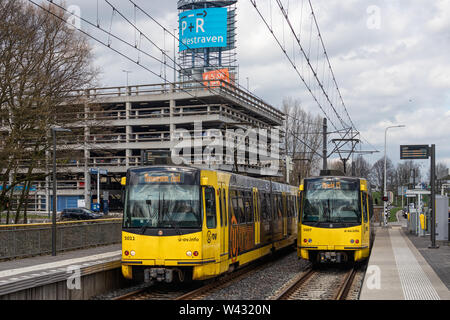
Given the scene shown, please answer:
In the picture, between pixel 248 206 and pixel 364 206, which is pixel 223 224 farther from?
pixel 364 206

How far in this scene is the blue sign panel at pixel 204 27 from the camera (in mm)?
73625

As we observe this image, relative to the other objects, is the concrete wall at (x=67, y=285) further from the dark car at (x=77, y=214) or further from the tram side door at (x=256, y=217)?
the dark car at (x=77, y=214)

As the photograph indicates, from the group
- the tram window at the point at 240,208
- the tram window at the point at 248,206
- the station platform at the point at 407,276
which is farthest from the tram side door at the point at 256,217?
the station platform at the point at 407,276

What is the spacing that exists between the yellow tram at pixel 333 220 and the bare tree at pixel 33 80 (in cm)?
1193

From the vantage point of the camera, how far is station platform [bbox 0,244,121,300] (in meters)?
12.2

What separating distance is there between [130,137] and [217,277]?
59.3 meters

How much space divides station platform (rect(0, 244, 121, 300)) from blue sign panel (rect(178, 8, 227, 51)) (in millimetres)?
54625

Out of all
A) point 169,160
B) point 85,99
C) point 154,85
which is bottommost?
point 169,160

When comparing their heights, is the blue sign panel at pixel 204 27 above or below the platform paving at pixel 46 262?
above

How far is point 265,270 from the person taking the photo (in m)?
20.7

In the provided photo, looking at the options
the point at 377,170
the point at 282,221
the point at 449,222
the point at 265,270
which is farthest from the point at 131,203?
the point at 377,170
